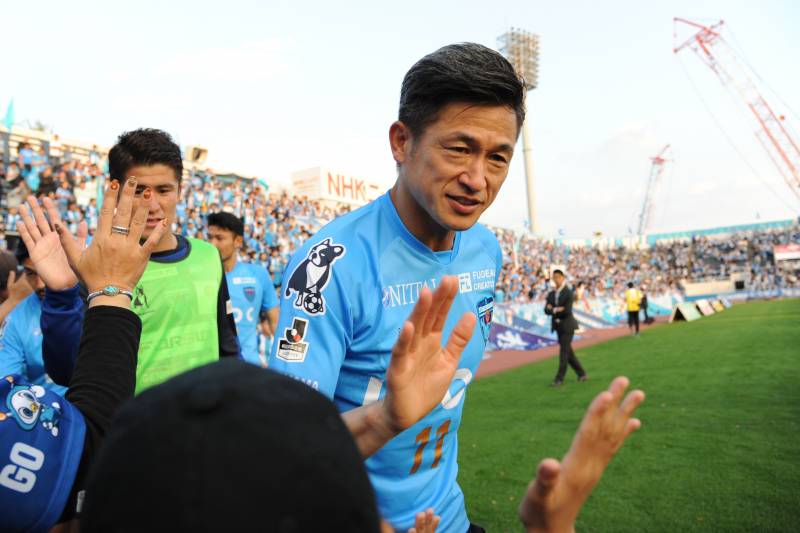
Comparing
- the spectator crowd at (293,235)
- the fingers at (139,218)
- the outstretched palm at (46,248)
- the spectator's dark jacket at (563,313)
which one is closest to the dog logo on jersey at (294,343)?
the fingers at (139,218)

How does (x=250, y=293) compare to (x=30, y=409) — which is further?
(x=250, y=293)

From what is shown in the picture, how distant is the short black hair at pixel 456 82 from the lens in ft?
6.97

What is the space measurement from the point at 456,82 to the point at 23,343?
427 centimetres

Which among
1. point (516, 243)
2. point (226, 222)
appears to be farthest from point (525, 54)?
point (226, 222)

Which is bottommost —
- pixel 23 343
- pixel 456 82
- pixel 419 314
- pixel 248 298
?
pixel 23 343

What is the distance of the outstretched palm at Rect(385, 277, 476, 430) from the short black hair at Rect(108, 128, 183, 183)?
2502mm

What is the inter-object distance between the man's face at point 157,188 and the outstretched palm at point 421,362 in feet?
7.27

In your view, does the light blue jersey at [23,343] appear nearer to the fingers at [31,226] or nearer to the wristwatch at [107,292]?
the fingers at [31,226]

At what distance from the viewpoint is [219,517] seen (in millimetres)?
611

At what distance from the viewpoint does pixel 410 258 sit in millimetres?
2297

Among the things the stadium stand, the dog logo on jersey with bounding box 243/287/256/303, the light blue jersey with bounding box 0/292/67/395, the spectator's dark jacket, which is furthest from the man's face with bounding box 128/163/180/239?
the stadium stand

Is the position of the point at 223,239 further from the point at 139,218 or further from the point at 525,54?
the point at 525,54

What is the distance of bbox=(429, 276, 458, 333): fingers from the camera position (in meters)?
1.45

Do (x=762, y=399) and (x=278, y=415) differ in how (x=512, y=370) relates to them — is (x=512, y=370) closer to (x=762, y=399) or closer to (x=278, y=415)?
(x=762, y=399)
